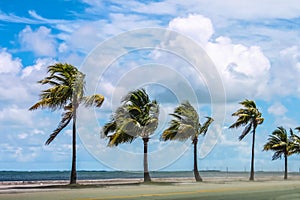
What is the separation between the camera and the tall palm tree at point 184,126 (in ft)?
140

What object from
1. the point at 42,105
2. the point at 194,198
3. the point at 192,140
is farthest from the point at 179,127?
the point at 194,198

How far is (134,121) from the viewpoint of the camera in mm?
38031

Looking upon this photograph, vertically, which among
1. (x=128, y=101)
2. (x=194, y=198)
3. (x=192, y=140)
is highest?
(x=128, y=101)

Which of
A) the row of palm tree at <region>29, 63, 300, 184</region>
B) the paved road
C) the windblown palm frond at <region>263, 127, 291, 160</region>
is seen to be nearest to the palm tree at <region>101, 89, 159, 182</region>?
the row of palm tree at <region>29, 63, 300, 184</region>

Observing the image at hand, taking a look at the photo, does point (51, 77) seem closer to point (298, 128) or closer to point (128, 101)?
point (128, 101)

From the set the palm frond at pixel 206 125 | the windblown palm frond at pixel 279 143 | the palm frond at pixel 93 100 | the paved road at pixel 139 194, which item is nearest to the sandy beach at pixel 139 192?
the paved road at pixel 139 194

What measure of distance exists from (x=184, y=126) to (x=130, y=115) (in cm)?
639

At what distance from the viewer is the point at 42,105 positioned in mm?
31562

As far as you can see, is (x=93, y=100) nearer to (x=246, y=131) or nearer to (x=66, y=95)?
(x=66, y=95)

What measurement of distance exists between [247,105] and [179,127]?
11.5 m

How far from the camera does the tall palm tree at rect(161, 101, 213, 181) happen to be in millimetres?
42594

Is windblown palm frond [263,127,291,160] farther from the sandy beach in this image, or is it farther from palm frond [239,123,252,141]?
the sandy beach

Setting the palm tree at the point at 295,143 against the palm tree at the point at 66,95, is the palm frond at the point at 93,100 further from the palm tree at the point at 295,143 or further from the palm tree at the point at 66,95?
the palm tree at the point at 295,143

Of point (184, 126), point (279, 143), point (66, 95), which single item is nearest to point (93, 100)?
point (66, 95)
